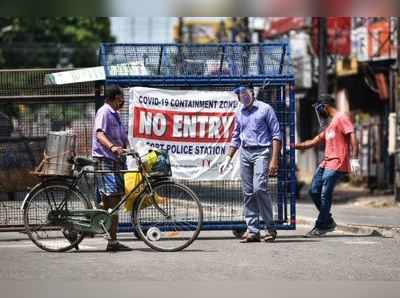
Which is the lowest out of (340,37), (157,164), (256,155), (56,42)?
(157,164)

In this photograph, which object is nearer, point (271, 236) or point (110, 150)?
point (110, 150)

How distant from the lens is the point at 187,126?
1301 cm

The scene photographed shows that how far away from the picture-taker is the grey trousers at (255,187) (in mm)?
12398

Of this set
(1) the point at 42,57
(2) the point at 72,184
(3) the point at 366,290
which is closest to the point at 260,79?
(2) the point at 72,184

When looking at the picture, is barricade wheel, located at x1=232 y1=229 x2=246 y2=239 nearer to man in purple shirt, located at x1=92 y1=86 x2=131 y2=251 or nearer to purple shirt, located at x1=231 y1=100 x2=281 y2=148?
purple shirt, located at x1=231 y1=100 x2=281 y2=148

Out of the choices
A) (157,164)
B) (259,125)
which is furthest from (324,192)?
(157,164)

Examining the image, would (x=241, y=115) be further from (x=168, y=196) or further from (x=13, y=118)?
(x=13, y=118)

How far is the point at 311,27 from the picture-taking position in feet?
104

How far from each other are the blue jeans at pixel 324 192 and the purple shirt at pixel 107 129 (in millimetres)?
2892

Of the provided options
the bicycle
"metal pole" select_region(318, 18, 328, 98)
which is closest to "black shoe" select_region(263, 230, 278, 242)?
the bicycle

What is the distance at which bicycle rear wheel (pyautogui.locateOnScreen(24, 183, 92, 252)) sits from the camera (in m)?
11.4

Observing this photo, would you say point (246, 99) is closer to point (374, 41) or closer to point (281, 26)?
point (374, 41)

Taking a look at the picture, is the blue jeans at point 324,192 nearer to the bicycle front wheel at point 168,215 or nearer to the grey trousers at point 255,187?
the grey trousers at point 255,187

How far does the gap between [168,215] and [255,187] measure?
1.20 meters
